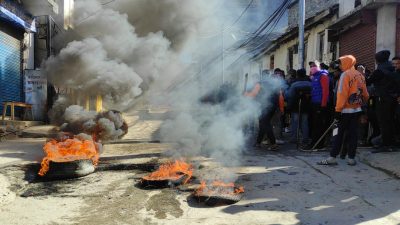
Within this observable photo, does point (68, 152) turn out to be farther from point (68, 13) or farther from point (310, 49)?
point (310, 49)

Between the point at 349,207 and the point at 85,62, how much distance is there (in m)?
7.61

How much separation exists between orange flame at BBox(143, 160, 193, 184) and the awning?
8.38 meters

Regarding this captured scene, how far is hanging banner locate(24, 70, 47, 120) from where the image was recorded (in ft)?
40.1

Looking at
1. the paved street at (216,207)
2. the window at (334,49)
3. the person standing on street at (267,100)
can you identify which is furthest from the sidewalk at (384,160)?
the window at (334,49)

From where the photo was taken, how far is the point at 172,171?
516cm

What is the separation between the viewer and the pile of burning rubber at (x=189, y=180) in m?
4.01

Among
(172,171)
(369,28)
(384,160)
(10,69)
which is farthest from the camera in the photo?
(10,69)

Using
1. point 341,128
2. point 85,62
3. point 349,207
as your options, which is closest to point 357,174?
point 341,128

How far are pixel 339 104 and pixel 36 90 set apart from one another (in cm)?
1009

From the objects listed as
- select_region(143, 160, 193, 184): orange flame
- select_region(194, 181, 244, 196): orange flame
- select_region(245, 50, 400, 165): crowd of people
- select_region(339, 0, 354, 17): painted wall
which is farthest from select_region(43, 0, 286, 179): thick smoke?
select_region(339, 0, 354, 17): painted wall

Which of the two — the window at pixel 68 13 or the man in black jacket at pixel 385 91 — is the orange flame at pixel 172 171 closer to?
the man in black jacket at pixel 385 91

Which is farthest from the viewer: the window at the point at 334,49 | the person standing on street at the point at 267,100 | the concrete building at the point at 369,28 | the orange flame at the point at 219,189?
the window at the point at 334,49

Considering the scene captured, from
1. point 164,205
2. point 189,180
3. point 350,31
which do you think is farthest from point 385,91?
point 350,31

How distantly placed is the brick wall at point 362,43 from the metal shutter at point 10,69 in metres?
11.4
